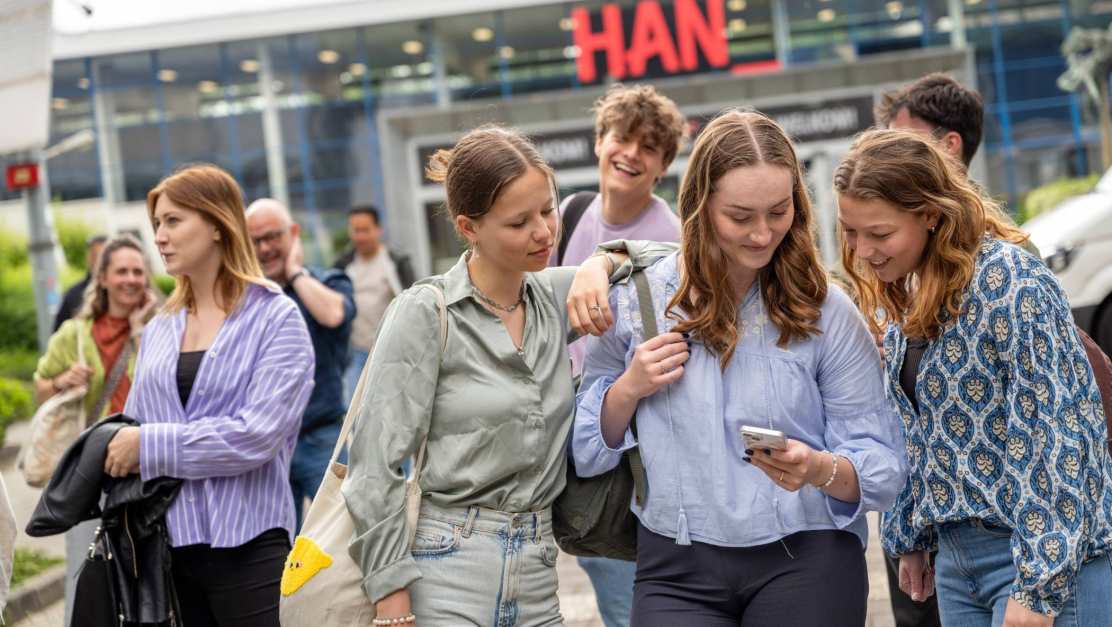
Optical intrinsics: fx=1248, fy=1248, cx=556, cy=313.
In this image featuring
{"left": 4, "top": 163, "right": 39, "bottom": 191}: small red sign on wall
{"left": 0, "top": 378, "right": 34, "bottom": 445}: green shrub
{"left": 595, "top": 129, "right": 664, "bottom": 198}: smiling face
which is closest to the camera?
{"left": 595, "top": 129, "right": 664, "bottom": 198}: smiling face

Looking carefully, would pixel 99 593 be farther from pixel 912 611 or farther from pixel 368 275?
pixel 368 275

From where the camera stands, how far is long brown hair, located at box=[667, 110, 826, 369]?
286 cm

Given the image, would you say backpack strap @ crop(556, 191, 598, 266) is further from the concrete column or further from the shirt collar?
the concrete column

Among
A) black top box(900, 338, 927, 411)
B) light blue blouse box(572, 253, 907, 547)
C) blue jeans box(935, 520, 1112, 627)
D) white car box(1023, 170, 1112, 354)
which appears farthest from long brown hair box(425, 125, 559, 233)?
white car box(1023, 170, 1112, 354)

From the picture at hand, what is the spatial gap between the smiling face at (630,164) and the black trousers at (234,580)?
1701mm

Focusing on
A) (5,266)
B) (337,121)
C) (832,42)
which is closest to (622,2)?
(832,42)

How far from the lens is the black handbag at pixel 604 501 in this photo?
9.95 ft

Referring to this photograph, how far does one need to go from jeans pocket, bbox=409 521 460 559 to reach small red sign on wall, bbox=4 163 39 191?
→ 33.8 feet

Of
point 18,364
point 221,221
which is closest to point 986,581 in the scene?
point 221,221

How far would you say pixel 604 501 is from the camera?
3.06 metres

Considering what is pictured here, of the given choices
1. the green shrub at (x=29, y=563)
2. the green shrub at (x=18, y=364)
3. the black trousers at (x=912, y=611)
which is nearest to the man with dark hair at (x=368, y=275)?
the green shrub at (x=29, y=563)

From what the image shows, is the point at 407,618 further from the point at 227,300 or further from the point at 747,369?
the point at 227,300

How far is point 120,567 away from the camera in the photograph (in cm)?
386

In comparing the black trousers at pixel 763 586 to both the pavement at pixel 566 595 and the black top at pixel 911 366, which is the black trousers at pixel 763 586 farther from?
the pavement at pixel 566 595
